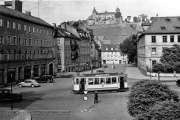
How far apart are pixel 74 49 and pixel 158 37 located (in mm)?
27254

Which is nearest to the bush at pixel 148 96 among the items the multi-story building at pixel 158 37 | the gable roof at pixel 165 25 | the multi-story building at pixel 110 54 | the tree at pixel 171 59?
the tree at pixel 171 59

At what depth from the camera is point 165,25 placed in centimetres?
5503

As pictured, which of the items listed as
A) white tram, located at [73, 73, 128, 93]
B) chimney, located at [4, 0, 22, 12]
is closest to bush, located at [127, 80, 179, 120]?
white tram, located at [73, 73, 128, 93]

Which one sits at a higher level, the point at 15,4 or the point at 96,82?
the point at 15,4

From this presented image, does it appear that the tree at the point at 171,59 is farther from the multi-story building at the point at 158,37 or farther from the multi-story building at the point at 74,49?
the multi-story building at the point at 74,49

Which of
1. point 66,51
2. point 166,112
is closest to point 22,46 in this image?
point 66,51

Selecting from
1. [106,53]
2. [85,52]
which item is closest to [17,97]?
[85,52]

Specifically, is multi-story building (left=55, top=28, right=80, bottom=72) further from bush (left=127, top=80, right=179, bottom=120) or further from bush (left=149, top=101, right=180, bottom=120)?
bush (left=149, top=101, right=180, bottom=120)

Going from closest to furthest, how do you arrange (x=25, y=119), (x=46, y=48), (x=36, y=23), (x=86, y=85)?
(x=25, y=119)
(x=86, y=85)
(x=36, y=23)
(x=46, y=48)

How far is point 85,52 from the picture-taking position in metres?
83.7

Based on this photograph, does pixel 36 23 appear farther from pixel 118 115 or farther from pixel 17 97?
pixel 118 115

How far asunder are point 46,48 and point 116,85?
31609 millimetres

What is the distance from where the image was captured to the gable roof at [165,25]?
176 feet

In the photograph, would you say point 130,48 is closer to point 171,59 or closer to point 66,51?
point 66,51
